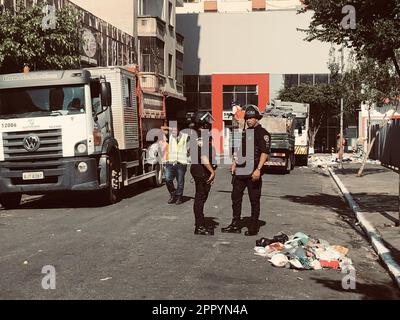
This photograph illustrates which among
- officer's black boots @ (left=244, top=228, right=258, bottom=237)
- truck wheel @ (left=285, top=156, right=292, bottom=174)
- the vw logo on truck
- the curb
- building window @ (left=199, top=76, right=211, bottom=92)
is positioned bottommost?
truck wheel @ (left=285, top=156, right=292, bottom=174)

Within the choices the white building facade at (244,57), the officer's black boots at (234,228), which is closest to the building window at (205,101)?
the white building facade at (244,57)

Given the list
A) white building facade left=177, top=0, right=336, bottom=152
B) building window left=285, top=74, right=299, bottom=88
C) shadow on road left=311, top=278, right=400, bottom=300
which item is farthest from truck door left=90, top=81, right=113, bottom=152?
building window left=285, top=74, right=299, bottom=88

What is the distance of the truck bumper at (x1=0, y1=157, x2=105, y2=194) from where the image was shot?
12.8 metres

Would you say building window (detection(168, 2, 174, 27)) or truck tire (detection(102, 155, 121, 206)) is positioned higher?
building window (detection(168, 2, 174, 27))

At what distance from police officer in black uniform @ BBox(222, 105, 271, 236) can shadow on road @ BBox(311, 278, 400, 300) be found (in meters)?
2.84

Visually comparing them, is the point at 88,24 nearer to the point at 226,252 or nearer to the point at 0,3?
the point at 0,3

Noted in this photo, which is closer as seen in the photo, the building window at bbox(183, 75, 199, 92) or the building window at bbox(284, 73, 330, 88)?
the building window at bbox(284, 73, 330, 88)

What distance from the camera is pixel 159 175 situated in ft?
61.1

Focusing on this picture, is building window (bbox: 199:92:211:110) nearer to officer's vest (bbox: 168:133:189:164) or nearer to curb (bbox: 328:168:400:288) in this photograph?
officer's vest (bbox: 168:133:189:164)

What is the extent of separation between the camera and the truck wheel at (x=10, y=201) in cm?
1377

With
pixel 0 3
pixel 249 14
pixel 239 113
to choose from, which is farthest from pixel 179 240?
pixel 249 14

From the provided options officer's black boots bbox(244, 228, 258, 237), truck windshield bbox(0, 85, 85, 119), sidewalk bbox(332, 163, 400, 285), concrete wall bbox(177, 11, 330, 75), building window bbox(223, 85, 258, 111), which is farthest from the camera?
concrete wall bbox(177, 11, 330, 75)

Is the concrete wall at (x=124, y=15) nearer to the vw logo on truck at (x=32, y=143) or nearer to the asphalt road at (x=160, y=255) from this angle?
the asphalt road at (x=160, y=255)
